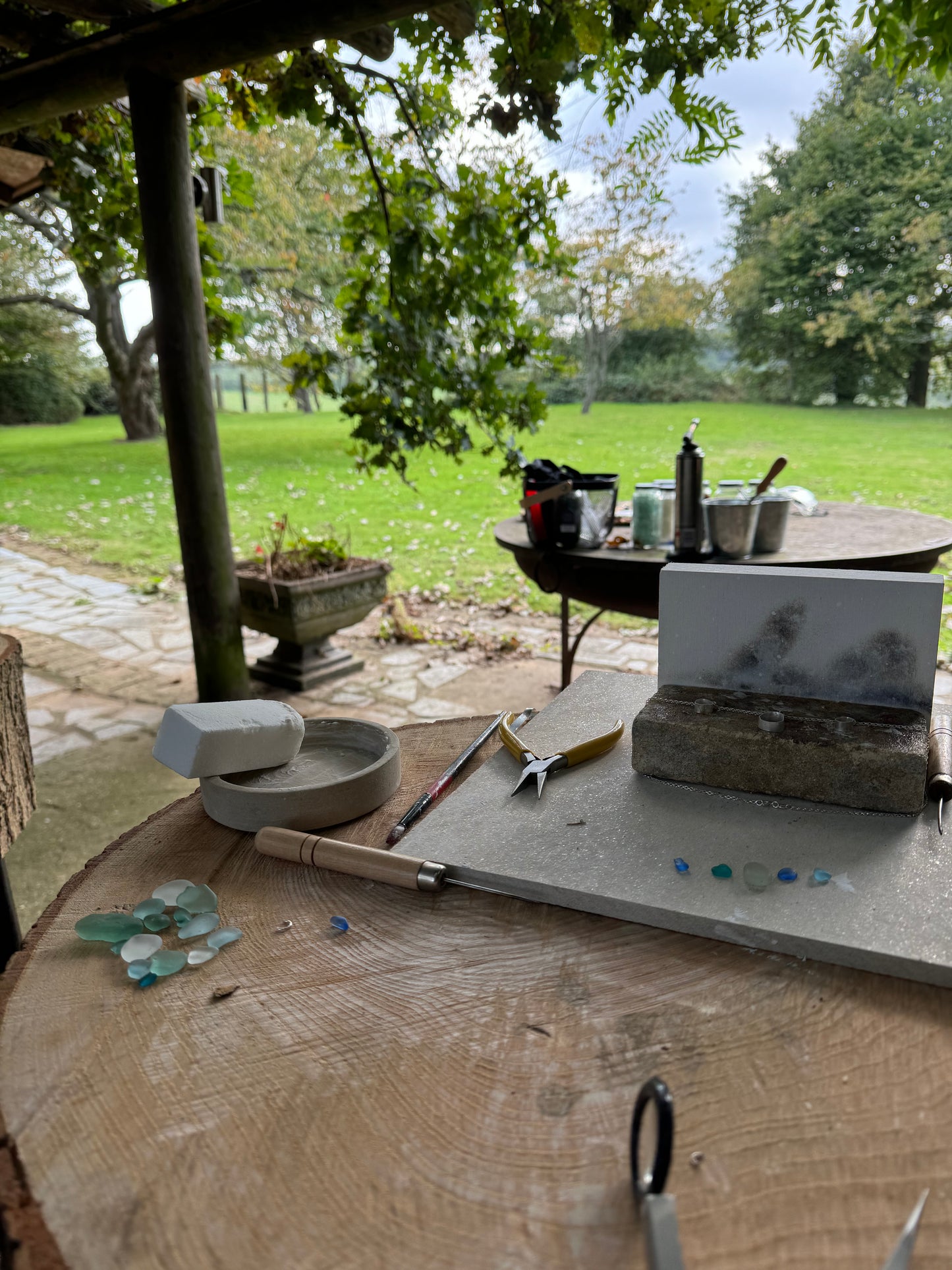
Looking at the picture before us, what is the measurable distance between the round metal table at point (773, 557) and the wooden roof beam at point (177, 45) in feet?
4.66

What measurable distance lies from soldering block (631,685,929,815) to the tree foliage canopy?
8029 millimetres

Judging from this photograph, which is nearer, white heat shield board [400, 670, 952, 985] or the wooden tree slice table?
the wooden tree slice table

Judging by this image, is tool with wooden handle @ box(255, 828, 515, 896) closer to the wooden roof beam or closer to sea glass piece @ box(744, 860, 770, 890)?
sea glass piece @ box(744, 860, 770, 890)

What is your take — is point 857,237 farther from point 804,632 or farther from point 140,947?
point 140,947

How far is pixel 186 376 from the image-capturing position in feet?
8.54

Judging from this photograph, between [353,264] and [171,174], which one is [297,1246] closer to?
[171,174]

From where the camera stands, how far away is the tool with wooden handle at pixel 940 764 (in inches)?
A: 36.1

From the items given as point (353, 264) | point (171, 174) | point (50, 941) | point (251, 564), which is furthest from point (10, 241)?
point (50, 941)

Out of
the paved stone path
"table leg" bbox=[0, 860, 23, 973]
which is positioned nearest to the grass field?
the paved stone path

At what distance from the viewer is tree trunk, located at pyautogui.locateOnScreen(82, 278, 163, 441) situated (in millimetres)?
10734

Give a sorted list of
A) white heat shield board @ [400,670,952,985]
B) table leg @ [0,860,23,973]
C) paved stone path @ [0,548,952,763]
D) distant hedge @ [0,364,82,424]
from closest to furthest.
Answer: white heat shield board @ [400,670,952,985] → table leg @ [0,860,23,973] → paved stone path @ [0,548,952,763] → distant hedge @ [0,364,82,424]

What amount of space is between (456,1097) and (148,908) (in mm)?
404

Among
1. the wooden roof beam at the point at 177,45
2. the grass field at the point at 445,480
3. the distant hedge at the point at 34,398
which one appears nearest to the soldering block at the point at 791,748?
the wooden roof beam at the point at 177,45

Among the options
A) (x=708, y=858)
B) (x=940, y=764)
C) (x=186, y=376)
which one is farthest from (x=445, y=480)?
(x=708, y=858)
